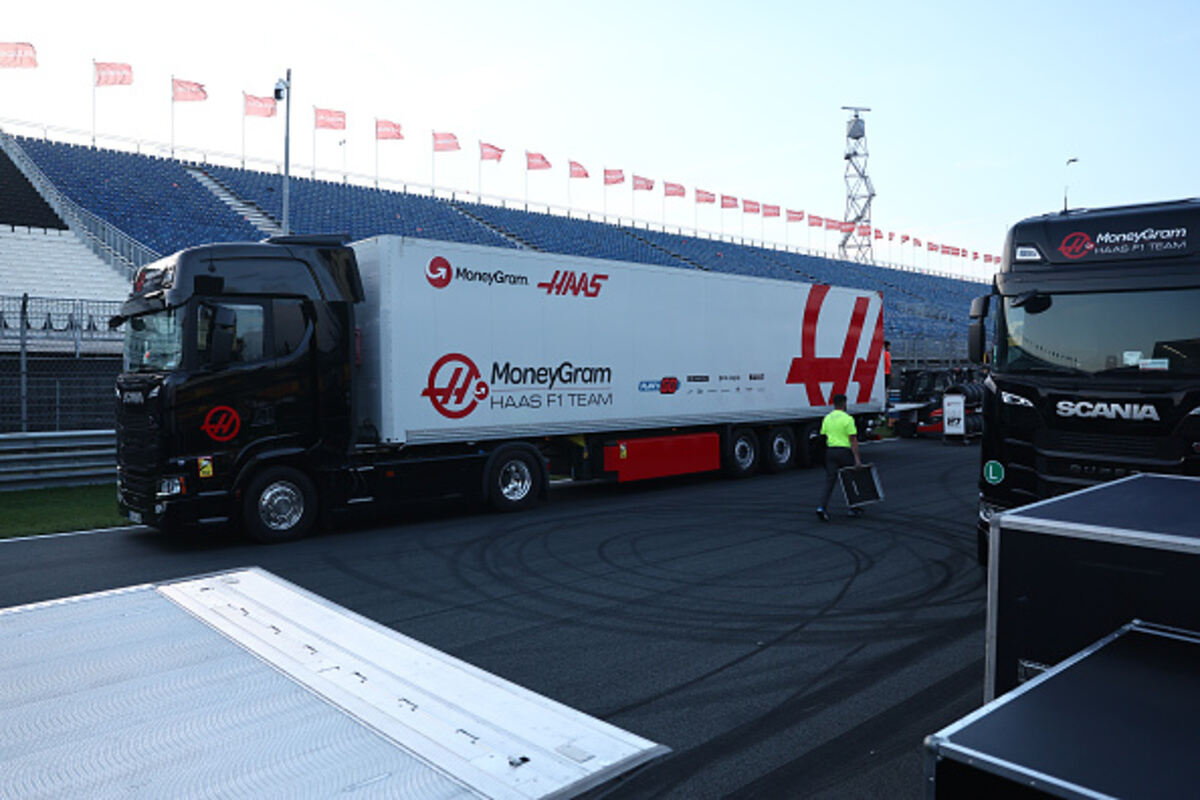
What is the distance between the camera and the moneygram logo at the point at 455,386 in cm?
1074

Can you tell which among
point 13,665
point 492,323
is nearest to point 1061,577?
point 13,665

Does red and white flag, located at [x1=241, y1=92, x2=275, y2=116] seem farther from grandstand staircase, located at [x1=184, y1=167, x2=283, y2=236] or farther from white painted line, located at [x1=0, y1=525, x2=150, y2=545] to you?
white painted line, located at [x1=0, y1=525, x2=150, y2=545]

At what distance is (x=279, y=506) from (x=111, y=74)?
114 feet

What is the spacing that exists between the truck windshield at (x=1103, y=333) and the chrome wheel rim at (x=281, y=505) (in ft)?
25.8

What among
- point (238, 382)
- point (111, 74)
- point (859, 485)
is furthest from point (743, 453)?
point (111, 74)

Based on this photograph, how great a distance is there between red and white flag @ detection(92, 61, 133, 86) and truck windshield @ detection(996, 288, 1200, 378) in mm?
39731

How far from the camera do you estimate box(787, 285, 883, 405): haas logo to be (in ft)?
53.3

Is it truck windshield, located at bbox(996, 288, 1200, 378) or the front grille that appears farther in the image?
truck windshield, located at bbox(996, 288, 1200, 378)

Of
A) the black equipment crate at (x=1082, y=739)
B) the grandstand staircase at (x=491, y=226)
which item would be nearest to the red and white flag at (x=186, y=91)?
the grandstand staircase at (x=491, y=226)

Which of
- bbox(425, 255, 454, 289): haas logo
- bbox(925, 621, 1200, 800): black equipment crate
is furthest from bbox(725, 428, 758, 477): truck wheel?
bbox(925, 621, 1200, 800): black equipment crate

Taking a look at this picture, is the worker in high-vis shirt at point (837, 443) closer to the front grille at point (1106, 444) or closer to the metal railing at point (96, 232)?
the front grille at point (1106, 444)

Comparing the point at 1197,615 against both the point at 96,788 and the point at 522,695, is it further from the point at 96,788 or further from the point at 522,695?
the point at 96,788

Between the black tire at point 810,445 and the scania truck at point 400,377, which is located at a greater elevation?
the scania truck at point 400,377

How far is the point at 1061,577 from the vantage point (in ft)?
10.6
